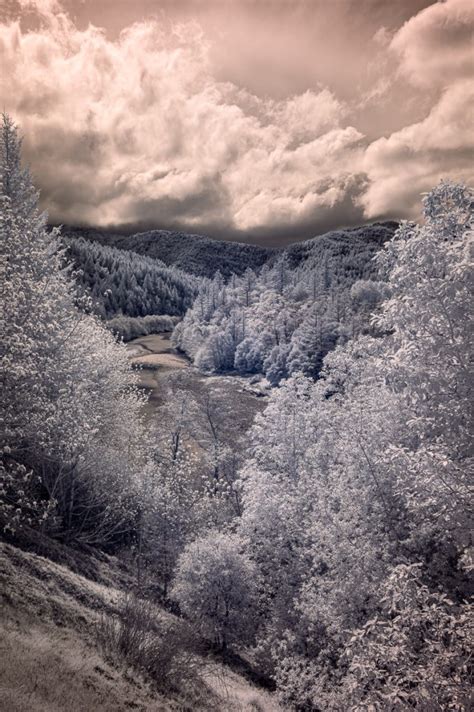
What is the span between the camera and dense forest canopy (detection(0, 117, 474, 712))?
9656mm

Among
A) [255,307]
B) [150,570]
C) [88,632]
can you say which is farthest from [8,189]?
[255,307]

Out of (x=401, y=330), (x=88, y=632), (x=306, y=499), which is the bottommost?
(x=88, y=632)

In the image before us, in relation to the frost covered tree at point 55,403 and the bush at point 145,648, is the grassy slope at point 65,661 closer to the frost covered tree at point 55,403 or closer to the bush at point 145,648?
the bush at point 145,648

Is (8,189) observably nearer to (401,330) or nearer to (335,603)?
(401,330)

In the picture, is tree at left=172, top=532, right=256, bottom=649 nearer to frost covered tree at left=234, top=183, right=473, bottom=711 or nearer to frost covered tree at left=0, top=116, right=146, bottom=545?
frost covered tree at left=234, top=183, right=473, bottom=711

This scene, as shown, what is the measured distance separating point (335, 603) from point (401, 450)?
28.6 ft

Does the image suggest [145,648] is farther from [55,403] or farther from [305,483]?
[305,483]

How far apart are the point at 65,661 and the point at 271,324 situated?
103m

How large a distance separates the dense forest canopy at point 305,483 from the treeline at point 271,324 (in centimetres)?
5411

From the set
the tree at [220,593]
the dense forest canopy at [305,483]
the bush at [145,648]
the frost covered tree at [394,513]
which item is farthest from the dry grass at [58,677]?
the tree at [220,593]

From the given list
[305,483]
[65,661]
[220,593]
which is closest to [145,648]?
[65,661]

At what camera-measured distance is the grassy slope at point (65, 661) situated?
9617 mm

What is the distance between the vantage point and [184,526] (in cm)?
3036

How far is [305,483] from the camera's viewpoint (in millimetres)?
23344
